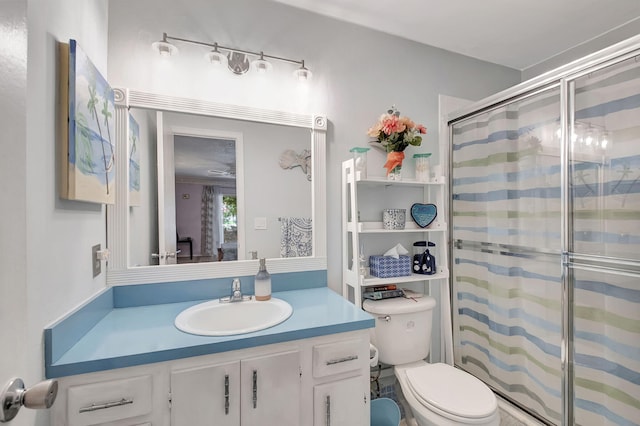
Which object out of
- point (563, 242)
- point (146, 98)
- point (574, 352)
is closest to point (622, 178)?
point (563, 242)

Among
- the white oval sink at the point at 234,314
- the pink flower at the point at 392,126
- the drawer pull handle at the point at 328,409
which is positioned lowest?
the drawer pull handle at the point at 328,409

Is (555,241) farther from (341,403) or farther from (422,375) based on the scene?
(341,403)

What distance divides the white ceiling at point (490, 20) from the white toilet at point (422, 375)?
1699 mm

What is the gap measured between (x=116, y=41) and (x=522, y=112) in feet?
7.17

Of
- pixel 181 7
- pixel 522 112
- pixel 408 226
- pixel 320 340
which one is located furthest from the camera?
pixel 408 226

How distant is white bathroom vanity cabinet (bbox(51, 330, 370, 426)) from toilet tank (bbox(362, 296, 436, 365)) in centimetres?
41

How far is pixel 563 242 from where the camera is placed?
1.49 metres

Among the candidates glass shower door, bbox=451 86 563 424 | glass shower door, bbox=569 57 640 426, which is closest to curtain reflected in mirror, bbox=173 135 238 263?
glass shower door, bbox=451 86 563 424

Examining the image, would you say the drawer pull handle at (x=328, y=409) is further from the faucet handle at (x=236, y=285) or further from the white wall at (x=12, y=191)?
the white wall at (x=12, y=191)

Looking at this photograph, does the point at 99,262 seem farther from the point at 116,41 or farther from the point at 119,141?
the point at 116,41

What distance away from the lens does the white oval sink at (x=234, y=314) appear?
1.27 meters

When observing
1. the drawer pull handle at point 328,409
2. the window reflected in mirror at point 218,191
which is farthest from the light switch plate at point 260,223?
the drawer pull handle at point 328,409

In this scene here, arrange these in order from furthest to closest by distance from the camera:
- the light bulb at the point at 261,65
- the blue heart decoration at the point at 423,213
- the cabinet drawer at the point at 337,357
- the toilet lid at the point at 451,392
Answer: the blue heart decoration at the point at 423,213, the light bulb at the point at 261,65, the toilet lid at the point at 451,392, the cabinet drawer at the point at 337,357

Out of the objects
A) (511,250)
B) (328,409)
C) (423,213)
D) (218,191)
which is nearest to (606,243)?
(511,250)
